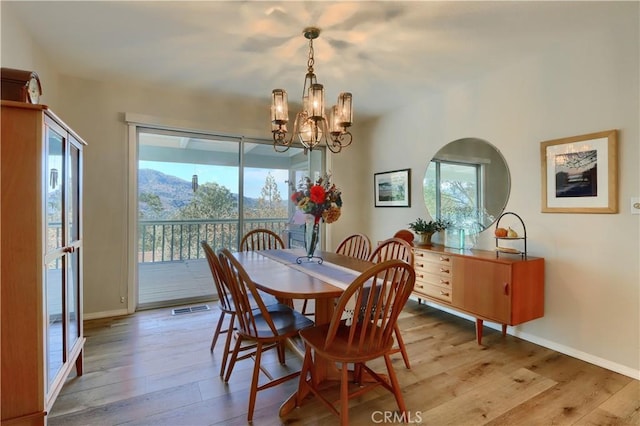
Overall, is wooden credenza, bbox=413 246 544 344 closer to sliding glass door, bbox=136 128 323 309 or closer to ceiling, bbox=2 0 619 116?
ceiling, bbox=2 0 619 116

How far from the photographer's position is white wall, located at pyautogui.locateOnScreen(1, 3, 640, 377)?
2156 mm

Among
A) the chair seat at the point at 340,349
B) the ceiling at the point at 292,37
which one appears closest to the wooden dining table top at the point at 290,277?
the chair seat at the point at 340,349

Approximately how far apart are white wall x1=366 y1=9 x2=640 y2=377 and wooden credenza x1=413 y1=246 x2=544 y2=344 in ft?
0.64

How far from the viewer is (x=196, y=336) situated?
274cm

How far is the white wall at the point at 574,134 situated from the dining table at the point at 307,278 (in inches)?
64.2

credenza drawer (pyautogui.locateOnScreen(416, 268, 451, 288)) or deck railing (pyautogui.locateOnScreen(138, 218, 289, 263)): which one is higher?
deck railing (pyautogui.locateOnScreen(138, 218, 289, 263))

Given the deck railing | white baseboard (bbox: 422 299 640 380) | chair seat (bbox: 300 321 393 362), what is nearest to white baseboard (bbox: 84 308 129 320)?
the deck railing

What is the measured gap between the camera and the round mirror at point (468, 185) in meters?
2.97

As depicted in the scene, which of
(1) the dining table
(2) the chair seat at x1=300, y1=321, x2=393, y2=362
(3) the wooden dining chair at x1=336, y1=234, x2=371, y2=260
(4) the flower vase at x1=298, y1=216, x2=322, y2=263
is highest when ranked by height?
(4) the flower vase at x1=298, y1=216, x2=322, y2=263

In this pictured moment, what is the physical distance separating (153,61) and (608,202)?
385 cm

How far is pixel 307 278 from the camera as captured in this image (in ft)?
6.30

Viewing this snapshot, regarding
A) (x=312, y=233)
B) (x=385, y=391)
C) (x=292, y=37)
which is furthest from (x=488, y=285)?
(x=292, y=37)

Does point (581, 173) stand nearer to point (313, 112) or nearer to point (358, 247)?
point (358, 247)

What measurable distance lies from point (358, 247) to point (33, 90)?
249 cm
